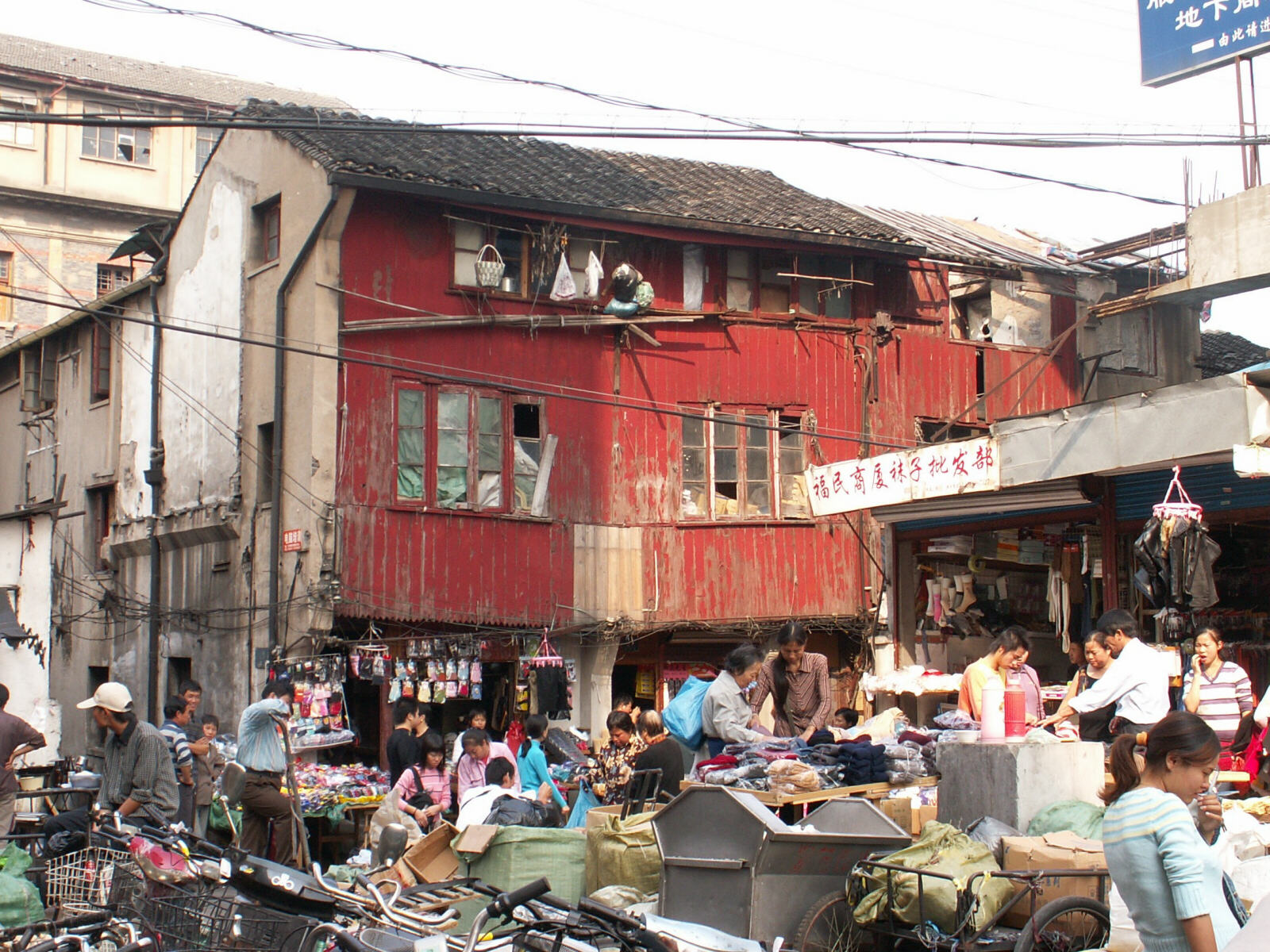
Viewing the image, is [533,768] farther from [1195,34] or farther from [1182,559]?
[1195,34]

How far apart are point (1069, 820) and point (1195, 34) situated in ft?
44.0

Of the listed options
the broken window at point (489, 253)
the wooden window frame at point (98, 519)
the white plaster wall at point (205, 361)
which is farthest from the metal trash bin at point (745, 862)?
the wooden window frame at point (98, 519)

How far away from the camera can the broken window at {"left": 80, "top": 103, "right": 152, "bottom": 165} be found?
41.5 metres

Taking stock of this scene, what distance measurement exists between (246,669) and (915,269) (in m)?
12.9

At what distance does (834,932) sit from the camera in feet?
25.6

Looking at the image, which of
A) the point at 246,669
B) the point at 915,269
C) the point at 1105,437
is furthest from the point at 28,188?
the point at 1105,437

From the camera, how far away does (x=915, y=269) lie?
76.8ft

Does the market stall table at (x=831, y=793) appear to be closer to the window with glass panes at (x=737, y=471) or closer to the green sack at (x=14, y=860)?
the green sack at (x=14, y=860)

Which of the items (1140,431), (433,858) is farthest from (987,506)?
(433,858)

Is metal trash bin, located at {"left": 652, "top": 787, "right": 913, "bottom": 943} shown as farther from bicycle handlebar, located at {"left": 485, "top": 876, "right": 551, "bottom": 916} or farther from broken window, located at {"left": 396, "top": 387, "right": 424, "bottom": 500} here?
broken window, located at {"left": 396, "top": 387, "right": 424, "bottom": 500}

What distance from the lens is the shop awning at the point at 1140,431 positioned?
1084cm

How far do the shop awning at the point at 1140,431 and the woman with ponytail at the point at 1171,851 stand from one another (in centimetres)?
683

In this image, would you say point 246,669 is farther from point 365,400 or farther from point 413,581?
point 365,400

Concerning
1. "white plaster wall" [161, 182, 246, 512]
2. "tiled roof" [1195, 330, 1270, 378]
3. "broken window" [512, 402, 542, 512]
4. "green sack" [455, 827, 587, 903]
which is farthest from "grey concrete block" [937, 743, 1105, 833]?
"tiled roof" [1195, 330, 1270, 378]
